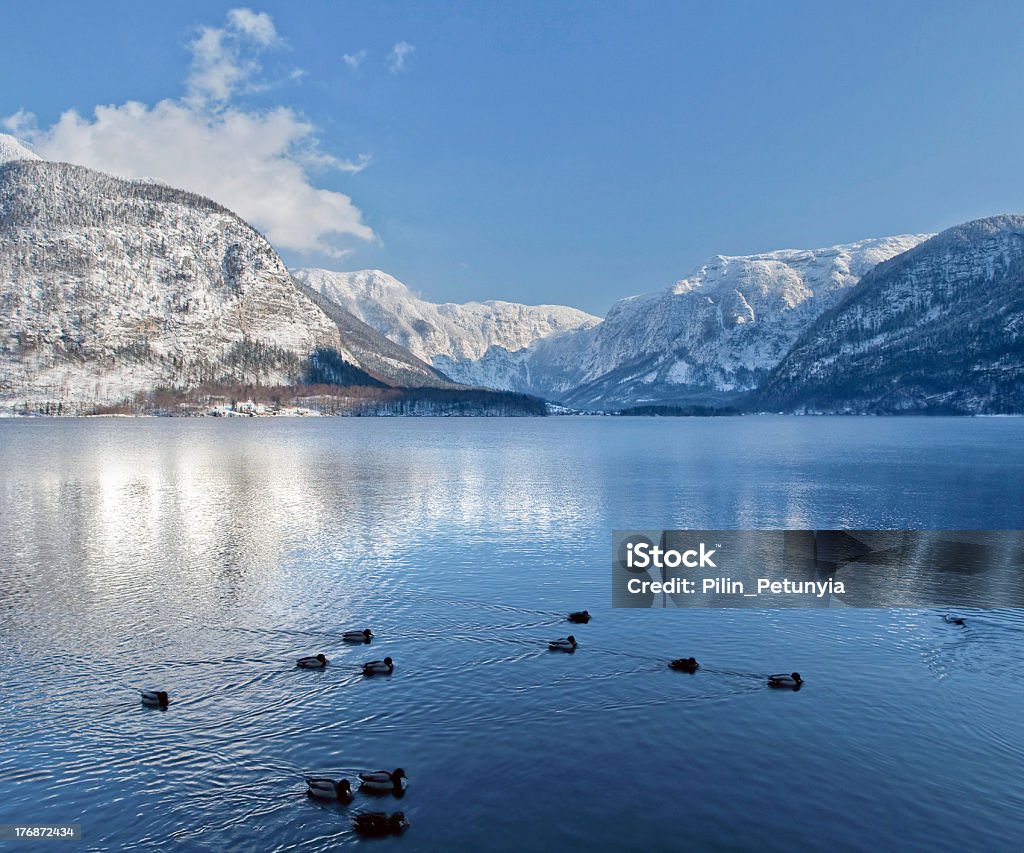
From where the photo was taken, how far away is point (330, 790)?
22.2m

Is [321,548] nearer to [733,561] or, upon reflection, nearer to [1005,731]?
[733,561]

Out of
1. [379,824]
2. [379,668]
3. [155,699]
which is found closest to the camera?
[379,824]

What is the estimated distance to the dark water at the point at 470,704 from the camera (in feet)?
70.2

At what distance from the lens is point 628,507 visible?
3275 inches

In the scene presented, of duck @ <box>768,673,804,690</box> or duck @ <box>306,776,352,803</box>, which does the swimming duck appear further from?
duck @ <box>306,776,352,803</box>

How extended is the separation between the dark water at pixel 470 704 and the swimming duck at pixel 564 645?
51 cm

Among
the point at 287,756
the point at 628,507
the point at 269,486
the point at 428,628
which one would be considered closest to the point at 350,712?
the point at 287,756

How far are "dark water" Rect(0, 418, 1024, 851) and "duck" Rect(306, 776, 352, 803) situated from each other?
0.49 meters

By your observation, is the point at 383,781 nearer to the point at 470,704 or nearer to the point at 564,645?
the point at 470,704

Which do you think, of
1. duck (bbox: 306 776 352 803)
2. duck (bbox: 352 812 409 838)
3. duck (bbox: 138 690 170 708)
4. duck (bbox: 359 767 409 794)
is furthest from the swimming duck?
duck (bbox: 138 690 170 708)

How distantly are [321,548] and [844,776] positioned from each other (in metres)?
45.8

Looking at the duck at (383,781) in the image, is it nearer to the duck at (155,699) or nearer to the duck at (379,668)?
the duck at (379,668)

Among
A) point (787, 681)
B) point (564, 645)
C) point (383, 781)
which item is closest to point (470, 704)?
point (383, 781)

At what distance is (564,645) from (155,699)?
60.8 ft
